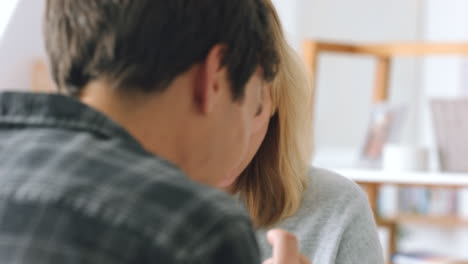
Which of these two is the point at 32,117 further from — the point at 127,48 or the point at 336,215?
the point at 336,215

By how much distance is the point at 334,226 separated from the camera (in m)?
1.26

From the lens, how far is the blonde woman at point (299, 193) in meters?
1.25

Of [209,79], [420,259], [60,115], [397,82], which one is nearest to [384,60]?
[420,259]

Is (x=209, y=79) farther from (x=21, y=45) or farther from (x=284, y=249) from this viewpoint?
(x=21, y=45)

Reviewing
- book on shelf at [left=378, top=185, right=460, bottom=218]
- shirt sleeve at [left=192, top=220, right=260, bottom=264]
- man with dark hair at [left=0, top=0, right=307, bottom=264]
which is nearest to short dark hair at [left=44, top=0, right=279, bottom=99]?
man with dark hair at [left=0, top=0, right=307, bottom=264]

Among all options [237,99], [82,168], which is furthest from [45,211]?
[237,99]

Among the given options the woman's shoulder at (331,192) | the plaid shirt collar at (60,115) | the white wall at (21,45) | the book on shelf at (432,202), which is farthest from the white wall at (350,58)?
the plaid shirt collar at (60,115)

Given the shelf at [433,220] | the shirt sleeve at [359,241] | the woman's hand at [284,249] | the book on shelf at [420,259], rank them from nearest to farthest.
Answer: the woman's hand at [284,249] < the shirt sleeve at [359,241] < the book on shelf at [420,259] < the shelf at [433,220]

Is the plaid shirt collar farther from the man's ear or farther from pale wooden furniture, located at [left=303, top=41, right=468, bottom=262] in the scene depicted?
pale wooden furniture, located at [left=303, top=41, right=468, bottom=262]

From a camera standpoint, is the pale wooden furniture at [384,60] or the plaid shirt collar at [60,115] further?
the pale wooden furniture at [384,60]

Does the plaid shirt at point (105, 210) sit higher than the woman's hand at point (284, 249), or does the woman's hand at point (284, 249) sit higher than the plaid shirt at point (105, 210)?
the plaid shirt at point (105, 210)

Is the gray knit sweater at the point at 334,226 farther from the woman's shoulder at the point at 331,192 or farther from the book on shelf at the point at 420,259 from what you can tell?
the book on shelf at the point at 420,259

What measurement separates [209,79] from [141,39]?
3.1 inches

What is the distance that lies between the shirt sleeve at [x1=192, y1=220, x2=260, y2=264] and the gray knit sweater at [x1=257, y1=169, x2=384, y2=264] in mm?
683
